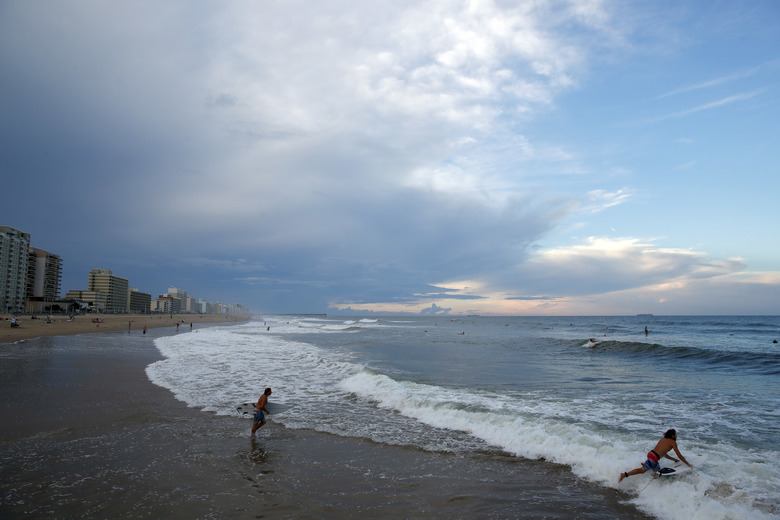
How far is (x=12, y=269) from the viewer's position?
325ft

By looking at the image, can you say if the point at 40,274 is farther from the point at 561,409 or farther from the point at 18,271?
the point at 561,409

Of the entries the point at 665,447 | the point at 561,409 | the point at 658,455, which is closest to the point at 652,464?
the point at 658,455

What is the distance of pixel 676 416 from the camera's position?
39.8 feet

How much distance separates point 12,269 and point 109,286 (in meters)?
80.1

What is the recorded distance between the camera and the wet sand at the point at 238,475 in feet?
20.5

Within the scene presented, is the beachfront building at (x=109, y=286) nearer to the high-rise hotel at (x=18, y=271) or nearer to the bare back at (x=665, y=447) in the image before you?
the high-rise hotel at (x=18, y=271)

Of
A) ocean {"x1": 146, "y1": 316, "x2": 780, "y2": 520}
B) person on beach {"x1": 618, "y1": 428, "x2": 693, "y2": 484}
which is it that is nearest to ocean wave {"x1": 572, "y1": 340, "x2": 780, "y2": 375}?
ocean {"x1": 146, "y1": 316, "x2": 780, "y2": 520}

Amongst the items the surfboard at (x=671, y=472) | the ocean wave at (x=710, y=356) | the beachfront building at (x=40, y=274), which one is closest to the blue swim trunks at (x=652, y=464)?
the surfboard at (x=671, y=472)

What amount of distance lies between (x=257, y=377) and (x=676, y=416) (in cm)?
1657

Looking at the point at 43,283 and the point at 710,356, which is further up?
the point at 43,283

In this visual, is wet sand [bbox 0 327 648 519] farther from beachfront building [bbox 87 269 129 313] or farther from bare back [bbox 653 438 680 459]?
beachfront building [bbox 87 269 129 313]

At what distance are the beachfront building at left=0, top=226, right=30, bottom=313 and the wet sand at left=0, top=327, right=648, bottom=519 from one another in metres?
116

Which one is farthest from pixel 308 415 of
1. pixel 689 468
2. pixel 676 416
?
pixel 676 416

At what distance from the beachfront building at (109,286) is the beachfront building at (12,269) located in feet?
219
